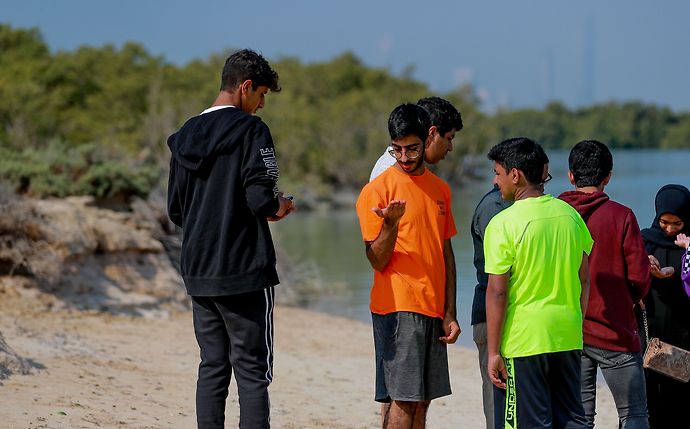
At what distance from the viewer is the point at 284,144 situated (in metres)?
44.9

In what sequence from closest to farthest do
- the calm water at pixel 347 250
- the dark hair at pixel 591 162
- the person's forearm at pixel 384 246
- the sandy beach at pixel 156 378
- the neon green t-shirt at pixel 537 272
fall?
1. the neon green t-shirt at pixel 537 272
2. the person's forearm at pixel 384 246
3. the dark hair at pixel 591 162
4. the sandy beach at pixel 156 378
5. the calm water at pixel 347 250

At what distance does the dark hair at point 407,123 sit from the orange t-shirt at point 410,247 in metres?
0.19

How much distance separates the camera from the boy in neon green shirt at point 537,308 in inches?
165

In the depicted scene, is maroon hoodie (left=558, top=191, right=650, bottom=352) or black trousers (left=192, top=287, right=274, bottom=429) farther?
maroon hoodie (left=558, top=191, right=650, bottom=352)

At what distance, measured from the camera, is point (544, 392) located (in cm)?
423

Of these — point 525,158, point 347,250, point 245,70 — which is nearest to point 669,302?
A: point 525,158

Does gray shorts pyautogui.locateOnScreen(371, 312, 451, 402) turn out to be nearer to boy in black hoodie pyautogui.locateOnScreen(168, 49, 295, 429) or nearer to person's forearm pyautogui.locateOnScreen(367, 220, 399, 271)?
person's forearm pyautogui.locateOnScreen(367, 220, 399, 271)

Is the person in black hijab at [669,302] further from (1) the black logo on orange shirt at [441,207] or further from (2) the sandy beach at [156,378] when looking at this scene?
(2) the sandy beach at [156,378]

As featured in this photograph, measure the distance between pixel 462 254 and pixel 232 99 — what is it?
17505 millimetres

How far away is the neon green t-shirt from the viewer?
4.18 meters

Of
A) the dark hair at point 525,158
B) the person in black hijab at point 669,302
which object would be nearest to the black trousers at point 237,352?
the dark hair at point 525,158

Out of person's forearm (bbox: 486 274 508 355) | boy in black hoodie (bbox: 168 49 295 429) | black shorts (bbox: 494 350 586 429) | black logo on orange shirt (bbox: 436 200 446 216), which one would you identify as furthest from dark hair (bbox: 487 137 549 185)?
boy in black hoodie (bbox: 168 49 295 429)

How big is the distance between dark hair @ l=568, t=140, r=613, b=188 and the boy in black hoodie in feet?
4.85

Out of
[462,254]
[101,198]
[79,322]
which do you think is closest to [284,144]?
[462,254]
